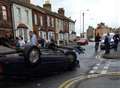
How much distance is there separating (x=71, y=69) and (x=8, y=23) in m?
19.9

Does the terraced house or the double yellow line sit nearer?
the double yellow line

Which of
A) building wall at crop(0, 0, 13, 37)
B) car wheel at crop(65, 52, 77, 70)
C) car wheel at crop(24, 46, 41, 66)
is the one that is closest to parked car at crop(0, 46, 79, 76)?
car wheel at crop(24, 46, 41, 66)

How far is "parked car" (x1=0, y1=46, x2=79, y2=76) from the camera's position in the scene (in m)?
8.73

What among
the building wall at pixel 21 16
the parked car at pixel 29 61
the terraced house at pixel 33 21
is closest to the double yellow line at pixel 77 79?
the parked car at pixel 29 61

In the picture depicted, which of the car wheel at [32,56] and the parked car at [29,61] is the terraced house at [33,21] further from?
the car wheel at [32,56]

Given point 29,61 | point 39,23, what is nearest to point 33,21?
point 39,23

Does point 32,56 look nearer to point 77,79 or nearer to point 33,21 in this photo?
point 77,79

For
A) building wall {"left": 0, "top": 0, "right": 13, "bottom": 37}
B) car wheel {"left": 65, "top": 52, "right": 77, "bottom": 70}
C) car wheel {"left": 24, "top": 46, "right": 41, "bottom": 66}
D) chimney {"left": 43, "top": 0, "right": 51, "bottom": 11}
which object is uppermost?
chimney {"left": 43, "top": 0, "right": 51, "bottom": 11}

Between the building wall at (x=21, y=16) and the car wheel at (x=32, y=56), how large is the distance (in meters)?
23.0

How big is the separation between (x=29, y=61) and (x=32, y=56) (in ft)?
0.92

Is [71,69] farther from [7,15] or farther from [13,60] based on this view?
[7,15]

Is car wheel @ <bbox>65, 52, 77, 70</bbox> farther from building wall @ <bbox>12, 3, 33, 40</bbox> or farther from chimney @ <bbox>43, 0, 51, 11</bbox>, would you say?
chimney @ <bbox>43, 0, 51, 11</bbox>

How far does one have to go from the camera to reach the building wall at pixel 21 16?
3262 cm

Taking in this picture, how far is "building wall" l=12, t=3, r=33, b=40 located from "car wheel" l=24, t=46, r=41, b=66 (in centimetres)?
2301
